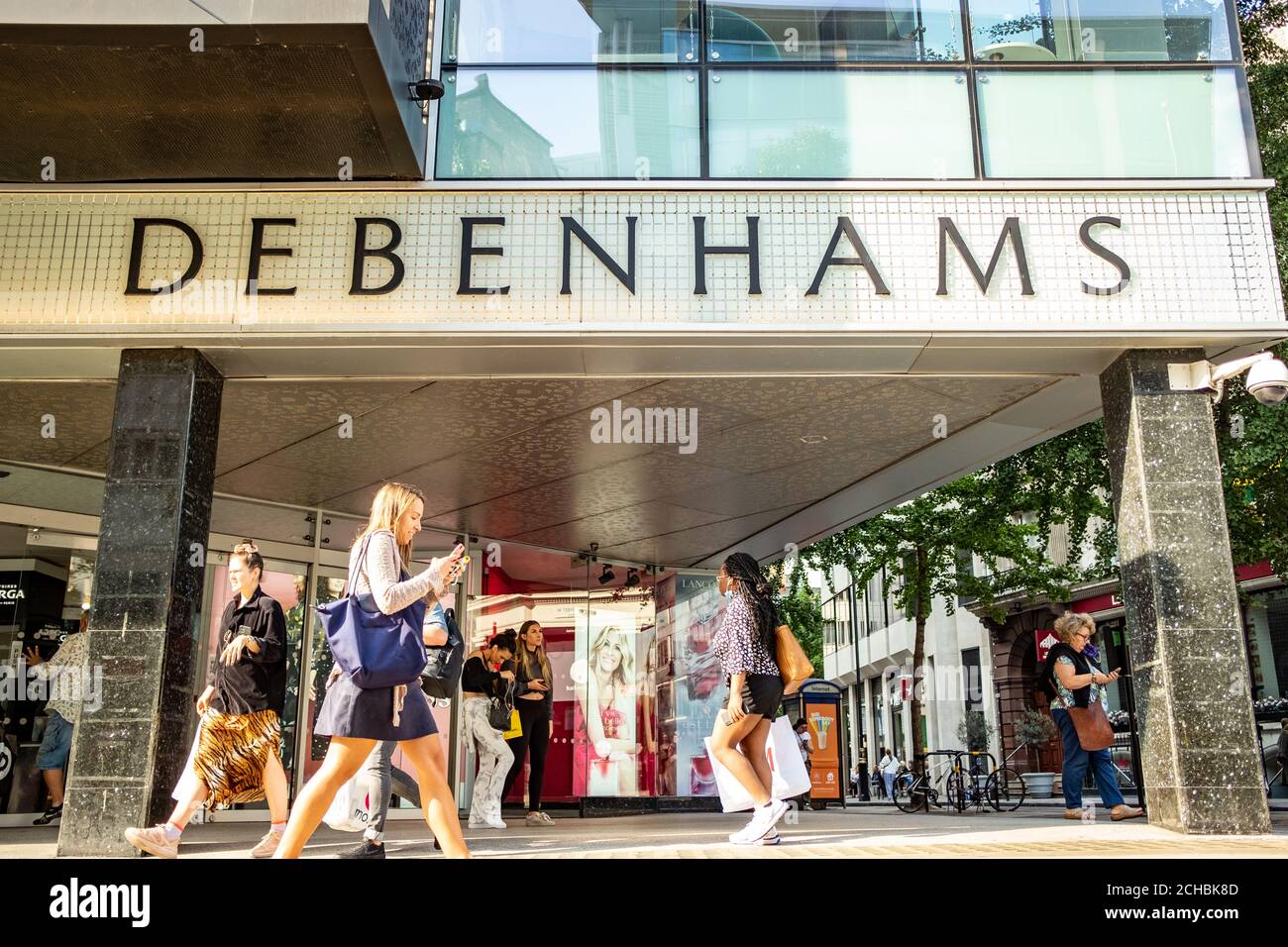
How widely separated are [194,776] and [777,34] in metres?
6.41

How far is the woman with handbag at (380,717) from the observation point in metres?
4.81

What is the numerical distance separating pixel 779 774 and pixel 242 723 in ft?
10.8

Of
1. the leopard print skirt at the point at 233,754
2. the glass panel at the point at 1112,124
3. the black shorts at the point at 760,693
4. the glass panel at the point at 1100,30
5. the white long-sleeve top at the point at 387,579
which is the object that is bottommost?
the leopard print skirt at the point at 233,754

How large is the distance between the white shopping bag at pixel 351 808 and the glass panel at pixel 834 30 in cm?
561

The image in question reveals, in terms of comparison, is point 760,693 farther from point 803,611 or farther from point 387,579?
point 803,611

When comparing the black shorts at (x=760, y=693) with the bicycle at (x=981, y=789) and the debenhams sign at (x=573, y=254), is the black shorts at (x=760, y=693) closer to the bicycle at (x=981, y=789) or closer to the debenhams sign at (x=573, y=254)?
the debenhams sign at (x=573, y=254)

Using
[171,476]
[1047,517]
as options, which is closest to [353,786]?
[171,476]

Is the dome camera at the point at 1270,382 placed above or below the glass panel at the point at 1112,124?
below

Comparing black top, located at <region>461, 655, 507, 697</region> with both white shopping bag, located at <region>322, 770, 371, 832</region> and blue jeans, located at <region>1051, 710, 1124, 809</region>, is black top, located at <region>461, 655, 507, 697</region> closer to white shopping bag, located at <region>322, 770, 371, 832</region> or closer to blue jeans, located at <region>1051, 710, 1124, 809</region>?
white shopping bag, located at <region>322, 770, 371, 832</region>

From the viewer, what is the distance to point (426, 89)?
744 centimetres

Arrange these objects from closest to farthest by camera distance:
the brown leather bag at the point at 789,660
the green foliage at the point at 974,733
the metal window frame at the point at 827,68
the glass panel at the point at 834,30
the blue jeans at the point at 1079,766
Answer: the brown leather bag at the point at 789,660, the metal window frame at the point at 827,68, the glass panel at the point at 834,30, the blue jeans at the point at 1079,766, the green foliage at the point at 974,733

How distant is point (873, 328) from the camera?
7434 mm

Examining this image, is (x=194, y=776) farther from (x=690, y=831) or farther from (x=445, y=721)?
(x=445, y=721)

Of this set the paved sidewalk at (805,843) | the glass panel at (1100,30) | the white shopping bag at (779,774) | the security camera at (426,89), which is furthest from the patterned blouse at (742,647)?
the glass panel at (1100,30)
